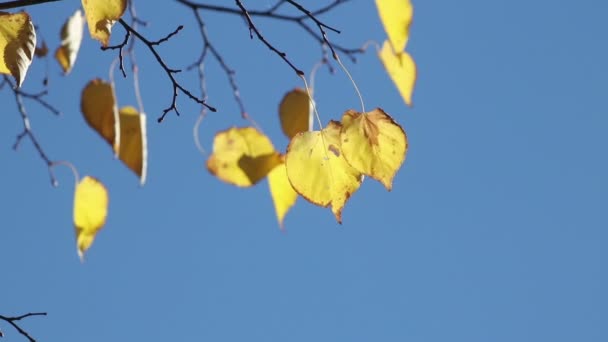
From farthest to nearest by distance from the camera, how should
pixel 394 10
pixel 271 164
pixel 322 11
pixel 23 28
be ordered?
1. pixel 271 164
2. pixel 322 11
3. pixel 394 10
4. pixel 23 28

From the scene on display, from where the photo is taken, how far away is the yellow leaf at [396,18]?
0.82 meters

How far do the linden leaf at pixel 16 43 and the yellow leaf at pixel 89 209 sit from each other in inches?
17.1

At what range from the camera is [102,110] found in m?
1.10

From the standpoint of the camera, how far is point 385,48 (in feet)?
3.58

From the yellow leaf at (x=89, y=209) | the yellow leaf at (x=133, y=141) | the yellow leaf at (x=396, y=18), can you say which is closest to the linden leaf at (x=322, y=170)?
the yellow leaf at (x=396, y=18)

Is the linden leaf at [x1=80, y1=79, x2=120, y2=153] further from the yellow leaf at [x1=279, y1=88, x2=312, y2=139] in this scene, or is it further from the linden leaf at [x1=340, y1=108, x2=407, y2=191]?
the linden leaf at [x1=340, y1=108, x2=407, y2=191]

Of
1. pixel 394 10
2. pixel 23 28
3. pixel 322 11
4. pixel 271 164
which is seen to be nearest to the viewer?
pixel 23 28

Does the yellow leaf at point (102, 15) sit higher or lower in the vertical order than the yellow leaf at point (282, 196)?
lower

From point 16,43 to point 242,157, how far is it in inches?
19.4

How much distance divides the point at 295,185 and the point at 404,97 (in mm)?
295

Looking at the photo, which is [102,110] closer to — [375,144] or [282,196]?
[282,196]

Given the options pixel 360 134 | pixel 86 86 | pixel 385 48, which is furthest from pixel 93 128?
pixel 360 134

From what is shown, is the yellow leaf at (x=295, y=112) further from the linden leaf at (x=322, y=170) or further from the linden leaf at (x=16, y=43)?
the linden leaf at (x=16, y=43)

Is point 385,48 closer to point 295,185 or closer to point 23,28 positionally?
point 295,185
